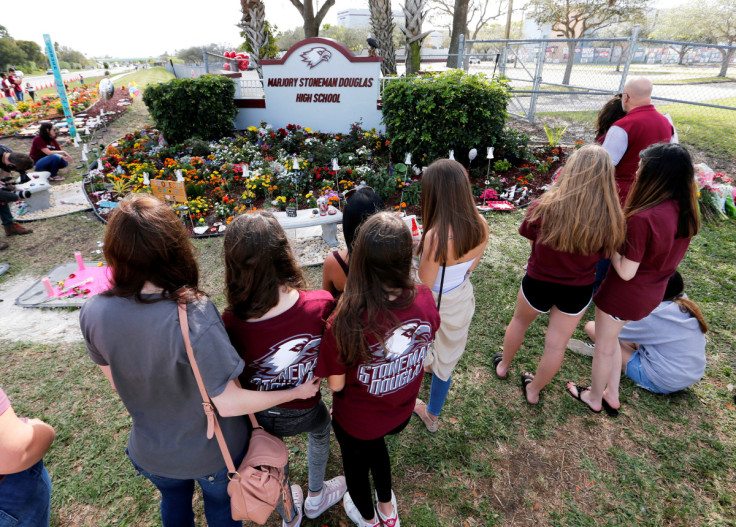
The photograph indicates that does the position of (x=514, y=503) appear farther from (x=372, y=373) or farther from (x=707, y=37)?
(x=707, y=37)

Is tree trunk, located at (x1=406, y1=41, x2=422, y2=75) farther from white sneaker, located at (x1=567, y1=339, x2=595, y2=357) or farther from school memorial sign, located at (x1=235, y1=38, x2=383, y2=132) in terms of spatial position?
white sneaker, located at (x1=567, y1=339, x2=595, y2=357)

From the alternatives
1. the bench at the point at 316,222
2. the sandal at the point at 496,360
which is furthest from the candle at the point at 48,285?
the sandal at the point at 496,360

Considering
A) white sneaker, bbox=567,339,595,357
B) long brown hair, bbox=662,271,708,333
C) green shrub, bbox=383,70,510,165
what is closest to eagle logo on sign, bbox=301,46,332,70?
green shrub, bbox=383,70,510,165

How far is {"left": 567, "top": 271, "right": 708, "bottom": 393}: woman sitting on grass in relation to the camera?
9.33ft

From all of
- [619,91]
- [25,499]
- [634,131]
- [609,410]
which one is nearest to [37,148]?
[25,499]

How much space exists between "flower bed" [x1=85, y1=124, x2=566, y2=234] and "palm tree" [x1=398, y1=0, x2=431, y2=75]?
416cm

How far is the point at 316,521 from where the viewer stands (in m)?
2.29

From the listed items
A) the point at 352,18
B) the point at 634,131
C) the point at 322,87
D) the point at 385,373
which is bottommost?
the point at 385,373

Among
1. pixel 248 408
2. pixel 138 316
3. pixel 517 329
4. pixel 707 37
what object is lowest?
pixel 517 329

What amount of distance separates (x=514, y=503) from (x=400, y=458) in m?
0.75

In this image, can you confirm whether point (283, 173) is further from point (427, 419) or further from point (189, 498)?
point (189, 498)

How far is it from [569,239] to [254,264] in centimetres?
180

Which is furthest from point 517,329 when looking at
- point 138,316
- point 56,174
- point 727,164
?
point 56,174

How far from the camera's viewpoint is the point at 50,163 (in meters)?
8.02
